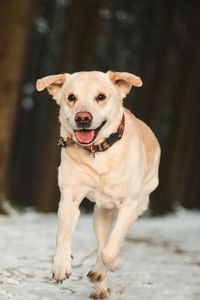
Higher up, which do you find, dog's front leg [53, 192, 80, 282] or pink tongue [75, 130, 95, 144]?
pink tongue [75, 130, 95, 144]

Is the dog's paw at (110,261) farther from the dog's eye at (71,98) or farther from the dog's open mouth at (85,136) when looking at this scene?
the dog's eye at (71,98)

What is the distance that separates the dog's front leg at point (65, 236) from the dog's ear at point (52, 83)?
90 cm

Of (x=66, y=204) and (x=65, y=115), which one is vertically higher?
(x=65, y=115)

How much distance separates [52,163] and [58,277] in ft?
37.6

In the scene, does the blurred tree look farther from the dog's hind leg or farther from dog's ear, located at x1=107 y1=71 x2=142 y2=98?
dog's ear, located at x1=107 y1=71 x2=142 y2=98

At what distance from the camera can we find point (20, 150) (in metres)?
33.2

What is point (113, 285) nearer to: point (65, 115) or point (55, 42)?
point (65, 115)

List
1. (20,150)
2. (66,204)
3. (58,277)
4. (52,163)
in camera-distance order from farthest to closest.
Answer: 1. (20,150)
2. (52,163)
3. (66,204)
4. (58,277)

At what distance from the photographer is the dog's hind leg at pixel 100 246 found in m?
5.85

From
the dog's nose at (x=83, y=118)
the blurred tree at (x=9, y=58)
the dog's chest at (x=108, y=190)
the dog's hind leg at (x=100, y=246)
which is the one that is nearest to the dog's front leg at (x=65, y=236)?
the dog's chest at (x=108, y=190)

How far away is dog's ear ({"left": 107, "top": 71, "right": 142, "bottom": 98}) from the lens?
5.70m

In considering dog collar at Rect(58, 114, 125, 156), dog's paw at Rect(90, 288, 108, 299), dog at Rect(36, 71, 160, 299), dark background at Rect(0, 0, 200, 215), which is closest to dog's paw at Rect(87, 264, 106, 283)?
dog at Rect(36, 71, 160, 299)

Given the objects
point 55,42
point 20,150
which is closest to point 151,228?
point 55,42

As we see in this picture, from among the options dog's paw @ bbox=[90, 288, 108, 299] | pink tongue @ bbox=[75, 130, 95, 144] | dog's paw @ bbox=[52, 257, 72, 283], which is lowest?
Result: dog's paw @ bbox=[90, 288, 108, 299]
